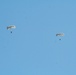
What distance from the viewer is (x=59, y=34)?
45.3 metres

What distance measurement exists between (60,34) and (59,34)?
335 millimetres

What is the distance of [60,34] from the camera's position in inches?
1789
